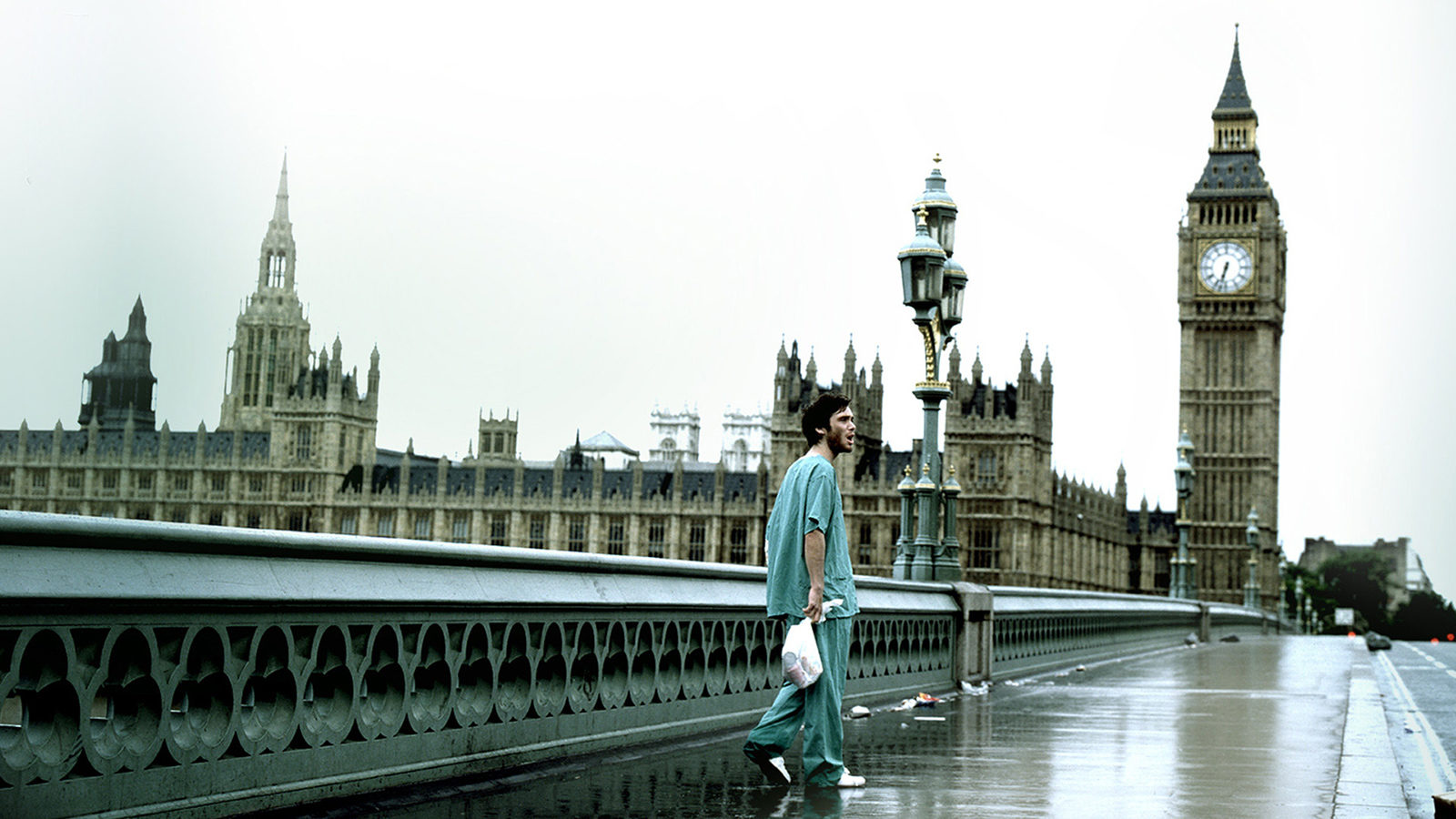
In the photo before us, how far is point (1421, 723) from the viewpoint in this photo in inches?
573

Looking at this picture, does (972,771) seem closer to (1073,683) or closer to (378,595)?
(378,595)

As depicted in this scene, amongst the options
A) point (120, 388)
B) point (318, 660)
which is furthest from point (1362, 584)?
point (318, 660)

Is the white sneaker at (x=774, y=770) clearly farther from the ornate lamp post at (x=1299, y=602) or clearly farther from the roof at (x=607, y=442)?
the roof at (x=607, y=442)

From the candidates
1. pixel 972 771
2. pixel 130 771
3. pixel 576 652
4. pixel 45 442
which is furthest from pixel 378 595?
pixel 45 442

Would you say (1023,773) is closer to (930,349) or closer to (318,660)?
(318,660)

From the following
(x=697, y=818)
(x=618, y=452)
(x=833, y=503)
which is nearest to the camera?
(x=697, y=818)

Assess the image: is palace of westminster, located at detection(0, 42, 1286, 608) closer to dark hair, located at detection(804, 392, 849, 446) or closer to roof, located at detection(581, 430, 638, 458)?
roof, located at detection(581, 430, 638, 458)

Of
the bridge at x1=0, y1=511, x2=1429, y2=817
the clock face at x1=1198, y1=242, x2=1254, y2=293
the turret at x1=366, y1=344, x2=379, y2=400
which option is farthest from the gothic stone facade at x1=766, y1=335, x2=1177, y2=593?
the bridge at x1=0, y1=511, x2=1429, y2=817

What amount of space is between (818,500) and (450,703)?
181 cm

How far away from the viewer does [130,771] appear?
5246 mm

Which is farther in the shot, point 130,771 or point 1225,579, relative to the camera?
point 1225,579

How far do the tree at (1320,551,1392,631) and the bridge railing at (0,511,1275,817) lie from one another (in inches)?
5766

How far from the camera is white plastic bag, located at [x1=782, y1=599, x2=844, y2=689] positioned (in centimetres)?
743

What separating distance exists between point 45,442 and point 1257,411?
80.5 m
